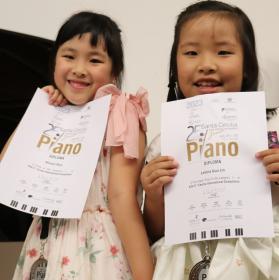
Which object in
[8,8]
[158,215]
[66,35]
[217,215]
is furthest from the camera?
[8,8]

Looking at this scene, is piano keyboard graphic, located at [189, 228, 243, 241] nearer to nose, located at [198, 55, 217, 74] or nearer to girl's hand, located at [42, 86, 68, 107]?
nose, located at [198, 55, 217, 74]

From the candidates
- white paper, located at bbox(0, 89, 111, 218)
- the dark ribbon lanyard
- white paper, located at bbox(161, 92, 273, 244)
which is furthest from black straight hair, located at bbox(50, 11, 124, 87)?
the dark ribbon lanyard

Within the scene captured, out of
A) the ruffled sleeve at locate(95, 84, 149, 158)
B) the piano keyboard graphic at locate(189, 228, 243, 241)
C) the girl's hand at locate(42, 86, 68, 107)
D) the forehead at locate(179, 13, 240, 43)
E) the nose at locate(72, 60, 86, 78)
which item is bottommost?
the piano keyboard graphic at locate(189, 228, 243, 241)

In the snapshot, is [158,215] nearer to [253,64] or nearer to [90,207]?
[90,207]

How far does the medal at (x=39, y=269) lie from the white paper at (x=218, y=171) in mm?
209

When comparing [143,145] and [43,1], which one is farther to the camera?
[43,1]

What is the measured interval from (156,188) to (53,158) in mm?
188

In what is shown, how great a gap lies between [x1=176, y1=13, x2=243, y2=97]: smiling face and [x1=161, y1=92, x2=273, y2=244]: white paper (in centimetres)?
7

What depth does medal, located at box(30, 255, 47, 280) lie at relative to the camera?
0.68m

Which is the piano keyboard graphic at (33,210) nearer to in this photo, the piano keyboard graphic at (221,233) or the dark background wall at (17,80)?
the piano keyboard graphic at (221,233)

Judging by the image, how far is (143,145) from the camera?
770mm

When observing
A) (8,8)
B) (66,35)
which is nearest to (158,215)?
(66,35)

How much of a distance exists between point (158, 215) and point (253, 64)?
1.00 feet

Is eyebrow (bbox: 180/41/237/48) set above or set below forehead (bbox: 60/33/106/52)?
below
